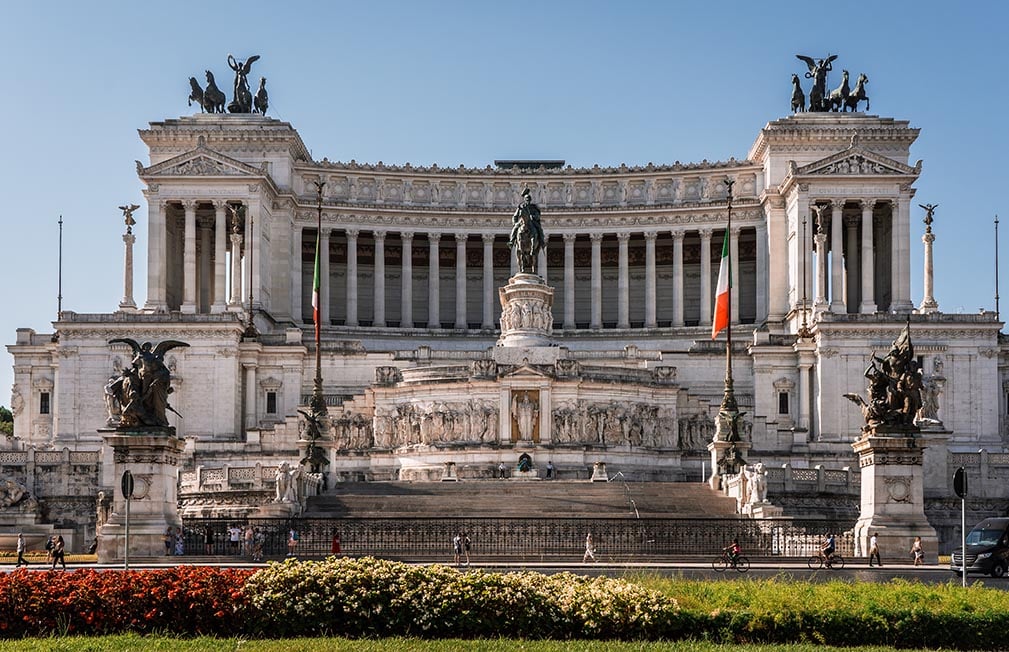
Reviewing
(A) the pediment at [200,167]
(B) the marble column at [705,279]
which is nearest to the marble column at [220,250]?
(A) the pediment at [200,167]

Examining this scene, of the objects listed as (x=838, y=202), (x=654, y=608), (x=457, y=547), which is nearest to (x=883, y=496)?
(x=457, y=547)

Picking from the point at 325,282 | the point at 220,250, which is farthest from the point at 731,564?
the point at 325,282

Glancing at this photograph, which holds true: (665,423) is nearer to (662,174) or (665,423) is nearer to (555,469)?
(555,469)

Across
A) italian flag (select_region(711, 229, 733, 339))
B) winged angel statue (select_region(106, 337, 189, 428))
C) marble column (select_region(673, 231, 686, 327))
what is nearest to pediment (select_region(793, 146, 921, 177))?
marble column (select_region(673, 231, 686, 327))

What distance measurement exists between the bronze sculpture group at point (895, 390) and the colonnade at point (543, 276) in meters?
58.8

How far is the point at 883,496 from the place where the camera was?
46062mm

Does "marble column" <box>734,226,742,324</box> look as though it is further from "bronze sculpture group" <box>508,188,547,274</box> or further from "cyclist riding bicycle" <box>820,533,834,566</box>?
"cyclist riding bicycle" <box>820,533,834,566</box>

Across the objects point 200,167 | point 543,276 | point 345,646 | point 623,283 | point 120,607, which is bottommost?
point 345,646

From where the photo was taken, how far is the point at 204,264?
105 meters

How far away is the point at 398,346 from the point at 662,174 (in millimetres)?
24305

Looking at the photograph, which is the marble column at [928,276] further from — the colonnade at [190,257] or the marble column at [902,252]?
the colonnade at [190,257]

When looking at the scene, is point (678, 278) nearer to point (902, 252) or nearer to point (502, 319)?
point (902, 252)

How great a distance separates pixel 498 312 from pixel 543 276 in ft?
18.3

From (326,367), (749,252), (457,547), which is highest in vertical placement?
(749,252)
